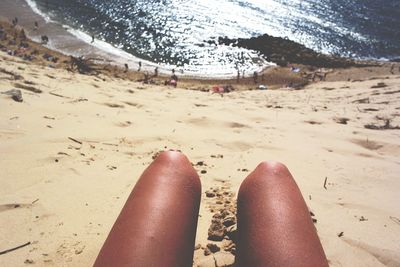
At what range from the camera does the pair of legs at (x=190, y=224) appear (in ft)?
5.32

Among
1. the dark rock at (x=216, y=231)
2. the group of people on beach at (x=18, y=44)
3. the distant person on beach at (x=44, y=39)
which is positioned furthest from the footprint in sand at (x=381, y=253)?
the distant person on beach at (x=44, y=39)

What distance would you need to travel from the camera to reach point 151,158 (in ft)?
12.7

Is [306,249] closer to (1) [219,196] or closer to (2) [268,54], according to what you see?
(1) [219,196]

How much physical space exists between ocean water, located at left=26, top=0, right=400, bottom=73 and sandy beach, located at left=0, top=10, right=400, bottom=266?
60.4 ft

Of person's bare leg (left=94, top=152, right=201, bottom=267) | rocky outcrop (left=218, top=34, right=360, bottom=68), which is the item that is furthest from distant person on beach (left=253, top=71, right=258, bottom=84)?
person's bare leg (left=94, top=152, right=201, bottom=267)

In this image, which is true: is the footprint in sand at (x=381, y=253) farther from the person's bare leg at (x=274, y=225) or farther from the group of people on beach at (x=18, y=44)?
the group of people on beach at (x=18, y=44)

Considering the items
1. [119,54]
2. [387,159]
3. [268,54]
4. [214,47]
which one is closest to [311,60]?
[268,54]

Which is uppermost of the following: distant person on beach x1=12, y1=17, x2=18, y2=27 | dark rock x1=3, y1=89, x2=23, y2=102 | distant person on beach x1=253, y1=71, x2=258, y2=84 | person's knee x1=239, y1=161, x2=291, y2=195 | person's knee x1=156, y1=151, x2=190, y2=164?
distant person on beach x1=12, y1=17, x2=18, y2=27

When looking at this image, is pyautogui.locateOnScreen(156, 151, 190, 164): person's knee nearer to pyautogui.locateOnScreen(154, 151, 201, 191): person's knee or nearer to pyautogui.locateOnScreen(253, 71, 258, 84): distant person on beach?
pyautogui.locateOnScreen(154, 151, 201, 191): person's knee

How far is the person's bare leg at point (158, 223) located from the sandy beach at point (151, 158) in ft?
1.89

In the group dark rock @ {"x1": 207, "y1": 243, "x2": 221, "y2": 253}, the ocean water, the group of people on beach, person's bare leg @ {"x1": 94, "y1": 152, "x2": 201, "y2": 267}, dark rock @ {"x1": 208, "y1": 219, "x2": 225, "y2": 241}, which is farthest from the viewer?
the ocean water

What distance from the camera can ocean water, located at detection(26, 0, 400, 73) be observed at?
25.7m

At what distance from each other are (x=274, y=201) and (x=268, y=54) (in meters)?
26.6

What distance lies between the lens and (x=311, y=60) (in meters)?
26.5
